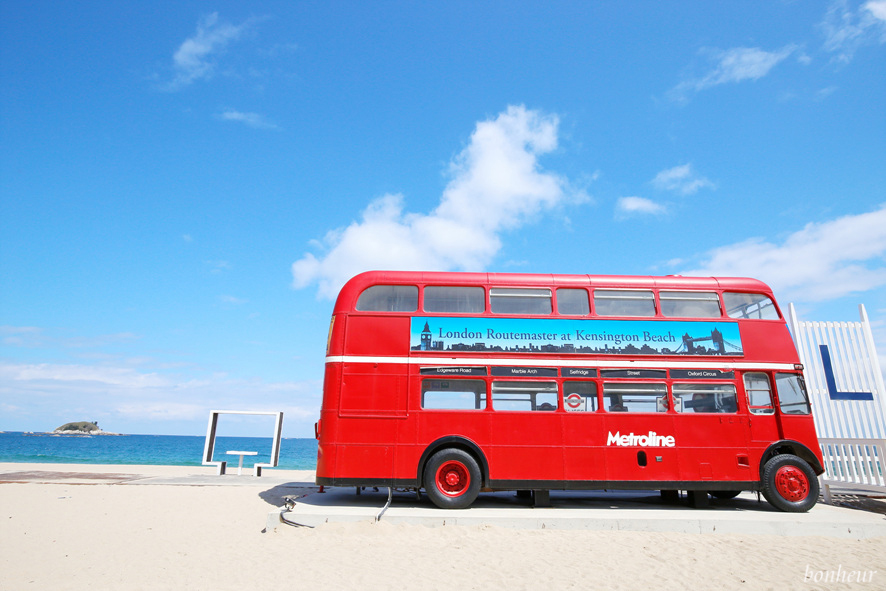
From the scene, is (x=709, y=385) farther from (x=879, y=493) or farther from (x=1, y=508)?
(x=1, y=508)

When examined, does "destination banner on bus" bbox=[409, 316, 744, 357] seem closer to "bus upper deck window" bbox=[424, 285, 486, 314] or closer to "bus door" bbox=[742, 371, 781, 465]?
"bus upper deck window" bbox=[424, 285, 486, 314]

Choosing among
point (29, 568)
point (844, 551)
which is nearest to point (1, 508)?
point (29, 568)

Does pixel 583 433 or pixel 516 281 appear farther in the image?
pixel 516 281

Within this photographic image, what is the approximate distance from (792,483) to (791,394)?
5.44ft

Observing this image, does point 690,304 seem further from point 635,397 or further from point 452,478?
point 452,478

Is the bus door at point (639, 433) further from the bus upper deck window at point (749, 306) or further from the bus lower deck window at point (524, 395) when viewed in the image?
the bus upper deck window at point (749, 306)

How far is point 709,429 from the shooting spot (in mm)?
8906

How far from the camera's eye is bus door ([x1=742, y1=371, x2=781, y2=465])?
8.91 metres

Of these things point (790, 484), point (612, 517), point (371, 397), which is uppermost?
point (371, 397)

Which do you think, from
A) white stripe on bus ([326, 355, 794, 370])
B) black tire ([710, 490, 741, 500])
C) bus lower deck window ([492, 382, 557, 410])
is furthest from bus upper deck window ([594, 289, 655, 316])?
black tire ([710, 490, 741, 500])

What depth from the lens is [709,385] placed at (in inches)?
358

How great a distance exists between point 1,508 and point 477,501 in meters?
10.1

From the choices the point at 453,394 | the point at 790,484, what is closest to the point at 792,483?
the point at 790,484

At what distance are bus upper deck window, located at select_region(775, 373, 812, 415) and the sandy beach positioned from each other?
7.61 feet
